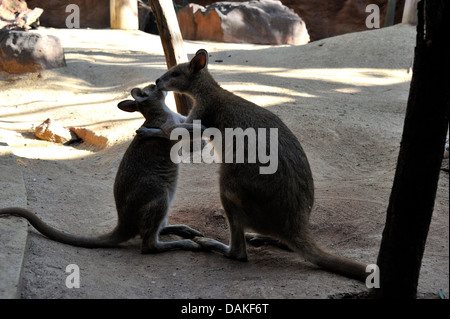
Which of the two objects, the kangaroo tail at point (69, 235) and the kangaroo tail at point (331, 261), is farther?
the kangaroo tail at point (69, 235)

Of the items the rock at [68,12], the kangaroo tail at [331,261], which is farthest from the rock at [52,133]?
the rock at [68,12]

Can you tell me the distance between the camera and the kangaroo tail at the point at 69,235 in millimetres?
3693

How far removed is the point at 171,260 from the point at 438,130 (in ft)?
7.34

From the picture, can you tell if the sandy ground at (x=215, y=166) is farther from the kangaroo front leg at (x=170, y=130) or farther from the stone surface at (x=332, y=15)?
the stone surface at (x=332, y=15)

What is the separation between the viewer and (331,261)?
3.22 meters

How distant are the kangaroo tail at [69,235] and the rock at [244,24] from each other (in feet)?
42.5

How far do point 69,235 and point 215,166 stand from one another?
102 inches

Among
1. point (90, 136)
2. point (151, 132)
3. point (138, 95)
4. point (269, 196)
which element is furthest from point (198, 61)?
point (90, 136)

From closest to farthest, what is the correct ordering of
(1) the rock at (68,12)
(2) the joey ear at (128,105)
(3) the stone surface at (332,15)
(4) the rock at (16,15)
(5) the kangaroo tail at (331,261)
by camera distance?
(5) the kangaroo tail at (331,261), (2) the joey ear at (128,105), (4) the rock at (16,15), (1) the rock at (68,12), (3) the stone surface at (332,15)

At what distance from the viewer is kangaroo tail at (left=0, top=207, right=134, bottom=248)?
369 centimetres

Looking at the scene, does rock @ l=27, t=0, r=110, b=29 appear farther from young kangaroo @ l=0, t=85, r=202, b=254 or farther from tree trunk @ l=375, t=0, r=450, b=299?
tree trunk @ l=375, t=0, r=450, b=299

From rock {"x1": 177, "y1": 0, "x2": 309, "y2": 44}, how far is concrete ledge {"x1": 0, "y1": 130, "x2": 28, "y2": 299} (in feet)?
39.1

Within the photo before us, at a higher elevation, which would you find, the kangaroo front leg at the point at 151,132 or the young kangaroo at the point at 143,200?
the kangaroo front leg at the point at 151,132
